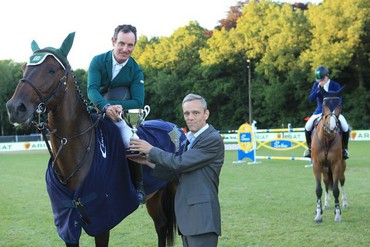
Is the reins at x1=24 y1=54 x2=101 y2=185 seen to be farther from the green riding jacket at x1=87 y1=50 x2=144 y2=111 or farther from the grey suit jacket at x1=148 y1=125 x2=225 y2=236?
the grey suit jacket at x1=148 y1=125 x2=225 y2=236

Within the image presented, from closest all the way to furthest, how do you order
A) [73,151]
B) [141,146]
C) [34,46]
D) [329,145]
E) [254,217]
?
[141,146] < [34,46] < [73,151] < [254,217] < [329,145]

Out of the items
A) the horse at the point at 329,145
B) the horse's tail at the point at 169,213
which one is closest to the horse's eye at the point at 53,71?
the horse's tail at the point at 169,213

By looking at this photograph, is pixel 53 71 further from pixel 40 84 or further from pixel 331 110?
pixel 331 110

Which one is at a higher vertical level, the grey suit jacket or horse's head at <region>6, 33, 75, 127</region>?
horse's head at <region>6, 33, 75, 127</region>

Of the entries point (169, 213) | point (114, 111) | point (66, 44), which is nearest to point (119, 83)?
point (114, 111)

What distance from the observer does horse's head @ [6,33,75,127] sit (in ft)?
10.5

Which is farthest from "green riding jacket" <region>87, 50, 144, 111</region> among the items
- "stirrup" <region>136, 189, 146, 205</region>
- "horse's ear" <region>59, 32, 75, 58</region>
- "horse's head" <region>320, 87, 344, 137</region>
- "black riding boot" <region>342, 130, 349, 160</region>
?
"black riding boot" <region>342, 130, 349, 160</region>

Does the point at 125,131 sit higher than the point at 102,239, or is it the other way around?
the point at 125,131

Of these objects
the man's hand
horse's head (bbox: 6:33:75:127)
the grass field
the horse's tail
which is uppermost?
horse's head (bbox: 6:33:75:127)

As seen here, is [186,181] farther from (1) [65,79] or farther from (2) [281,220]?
(2) [281,220]

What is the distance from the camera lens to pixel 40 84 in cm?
342

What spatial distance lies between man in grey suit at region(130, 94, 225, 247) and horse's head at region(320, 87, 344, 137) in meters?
4.99

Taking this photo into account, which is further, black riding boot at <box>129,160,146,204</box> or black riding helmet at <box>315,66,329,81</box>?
black riding helmet at <box>315,66,329,81</box>

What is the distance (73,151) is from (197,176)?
1.18m
